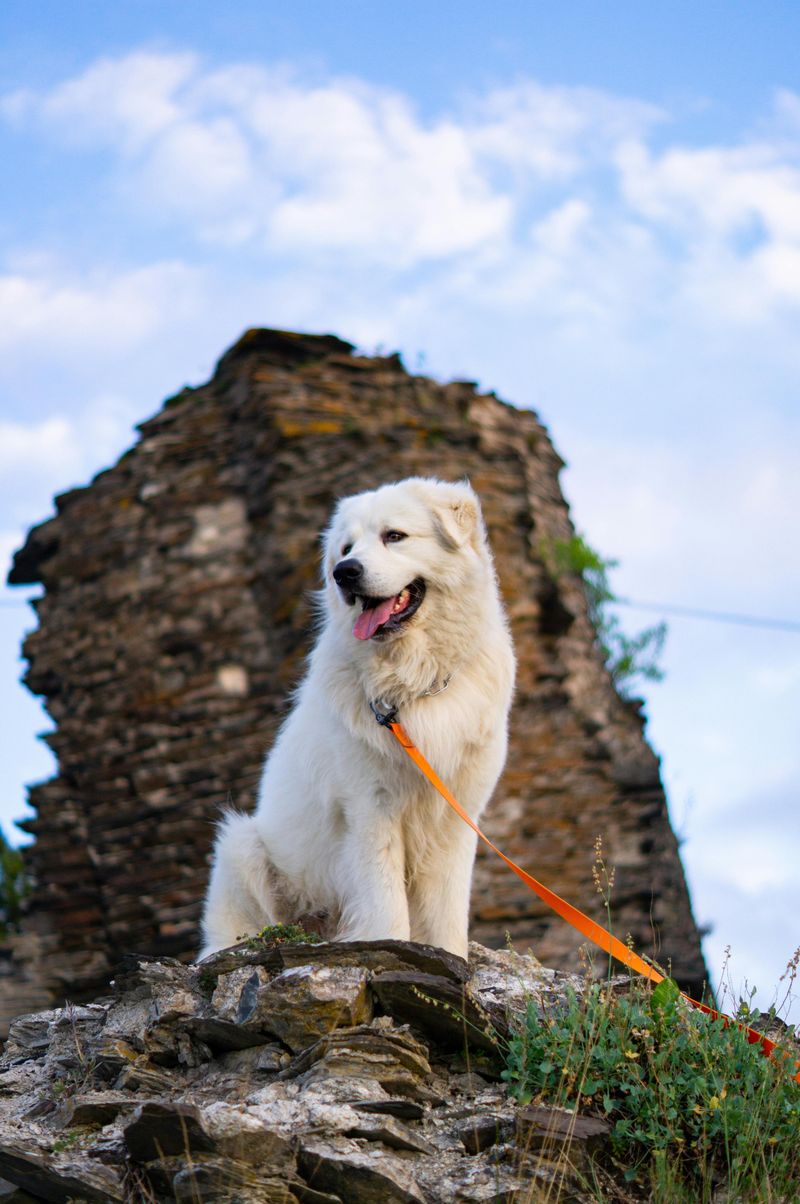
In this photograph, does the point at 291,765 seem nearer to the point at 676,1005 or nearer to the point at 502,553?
the point at 676,1005

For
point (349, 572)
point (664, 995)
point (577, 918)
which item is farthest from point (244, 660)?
point (664, 995)

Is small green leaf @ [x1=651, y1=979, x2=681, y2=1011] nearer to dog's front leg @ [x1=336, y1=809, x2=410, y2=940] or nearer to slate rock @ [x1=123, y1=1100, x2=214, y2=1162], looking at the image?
dog's front leg @ [x1=336, y1=809, x2=410, y2=940]

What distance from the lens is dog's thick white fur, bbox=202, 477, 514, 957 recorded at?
204 inches

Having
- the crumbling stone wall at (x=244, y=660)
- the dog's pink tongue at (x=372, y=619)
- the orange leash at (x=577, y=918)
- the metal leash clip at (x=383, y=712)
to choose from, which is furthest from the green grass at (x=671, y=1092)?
the crumbling stone wall at (x=244, y=660)

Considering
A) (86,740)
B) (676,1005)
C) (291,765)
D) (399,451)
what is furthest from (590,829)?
(676,1005)

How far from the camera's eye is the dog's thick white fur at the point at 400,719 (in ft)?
17.0

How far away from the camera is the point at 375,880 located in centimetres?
510

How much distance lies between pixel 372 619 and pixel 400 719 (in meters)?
0.46

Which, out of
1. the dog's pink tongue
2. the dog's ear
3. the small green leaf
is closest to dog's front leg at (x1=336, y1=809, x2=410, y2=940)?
the dog's pink tongue

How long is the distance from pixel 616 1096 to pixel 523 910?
6.84m

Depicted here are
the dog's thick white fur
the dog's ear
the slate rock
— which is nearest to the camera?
the slate rock

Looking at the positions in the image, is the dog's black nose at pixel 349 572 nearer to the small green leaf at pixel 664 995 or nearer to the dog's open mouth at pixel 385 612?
the dog's open mouth at pixel 385 612

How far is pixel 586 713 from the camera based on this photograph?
40.7 feet

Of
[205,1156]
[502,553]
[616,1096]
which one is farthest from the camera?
[502,553]
